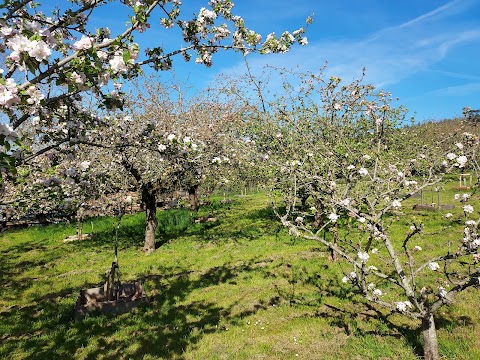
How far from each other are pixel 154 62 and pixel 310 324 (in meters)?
5.51

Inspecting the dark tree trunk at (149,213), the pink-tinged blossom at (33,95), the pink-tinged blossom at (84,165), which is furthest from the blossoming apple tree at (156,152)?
the pink-tinged blossom at (33,95)

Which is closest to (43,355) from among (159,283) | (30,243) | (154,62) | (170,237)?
(159,283)

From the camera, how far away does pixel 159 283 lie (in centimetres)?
976

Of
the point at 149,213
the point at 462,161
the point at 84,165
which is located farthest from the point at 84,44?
the point at 149,213

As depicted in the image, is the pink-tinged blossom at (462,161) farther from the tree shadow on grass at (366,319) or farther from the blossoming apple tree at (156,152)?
the blossoming apple tree at (156,152)

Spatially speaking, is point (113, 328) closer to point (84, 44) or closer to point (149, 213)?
point (84, 44)

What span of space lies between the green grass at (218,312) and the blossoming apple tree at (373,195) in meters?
0.63

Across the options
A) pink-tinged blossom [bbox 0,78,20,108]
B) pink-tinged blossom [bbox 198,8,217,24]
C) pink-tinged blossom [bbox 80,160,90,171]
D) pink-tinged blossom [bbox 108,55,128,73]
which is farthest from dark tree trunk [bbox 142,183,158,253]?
pink-tinged blossom [bbox 0,78,20,108]

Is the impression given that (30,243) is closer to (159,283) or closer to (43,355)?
(159,283)

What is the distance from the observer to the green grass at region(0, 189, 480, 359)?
19.4 ft

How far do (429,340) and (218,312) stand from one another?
4187mm

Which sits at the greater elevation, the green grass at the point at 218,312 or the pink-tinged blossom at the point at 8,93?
the pink-tinged blossom at the point at 8,93

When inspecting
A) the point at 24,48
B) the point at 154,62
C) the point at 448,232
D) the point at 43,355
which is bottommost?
the point at 43,355

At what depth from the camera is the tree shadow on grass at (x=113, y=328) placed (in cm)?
618
